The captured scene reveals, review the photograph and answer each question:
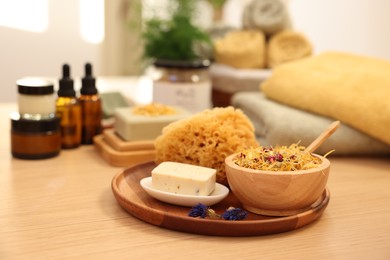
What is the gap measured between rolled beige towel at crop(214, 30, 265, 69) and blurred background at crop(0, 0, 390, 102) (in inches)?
30.0

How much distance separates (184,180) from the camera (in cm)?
72

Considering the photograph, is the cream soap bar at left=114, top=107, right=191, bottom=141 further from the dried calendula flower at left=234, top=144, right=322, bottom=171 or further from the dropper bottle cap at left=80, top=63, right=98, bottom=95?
the dried calendula flower at left=234, top=144, right=322, bottom=171

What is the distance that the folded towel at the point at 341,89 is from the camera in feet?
3.32

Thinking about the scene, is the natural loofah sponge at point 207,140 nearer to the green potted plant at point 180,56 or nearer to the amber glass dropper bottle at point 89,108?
the amber glass dropper bottle at point 89,108

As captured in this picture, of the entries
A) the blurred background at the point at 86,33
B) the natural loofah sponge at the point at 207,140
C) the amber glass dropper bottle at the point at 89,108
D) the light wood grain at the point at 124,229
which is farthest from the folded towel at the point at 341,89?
the blurred background at the point at 86,33

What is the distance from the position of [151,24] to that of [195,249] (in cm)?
106

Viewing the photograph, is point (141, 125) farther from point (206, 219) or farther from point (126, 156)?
point (206, 219)

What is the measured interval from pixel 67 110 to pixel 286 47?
2.45ft

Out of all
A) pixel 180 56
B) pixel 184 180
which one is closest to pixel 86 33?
pixel 180 56

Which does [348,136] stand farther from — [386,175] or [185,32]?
[185,32]

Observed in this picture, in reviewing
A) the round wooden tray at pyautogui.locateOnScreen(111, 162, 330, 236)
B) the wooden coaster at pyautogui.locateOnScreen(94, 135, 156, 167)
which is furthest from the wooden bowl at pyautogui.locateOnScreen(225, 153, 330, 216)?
the wooden coaster at pyautogui.locateOnScreen(94, 135, 156, 167)

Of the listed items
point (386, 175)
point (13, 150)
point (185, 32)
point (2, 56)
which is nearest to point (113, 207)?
point (13, 150)

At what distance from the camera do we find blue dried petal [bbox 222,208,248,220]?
27.0 inches

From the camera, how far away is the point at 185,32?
1.55 metres
